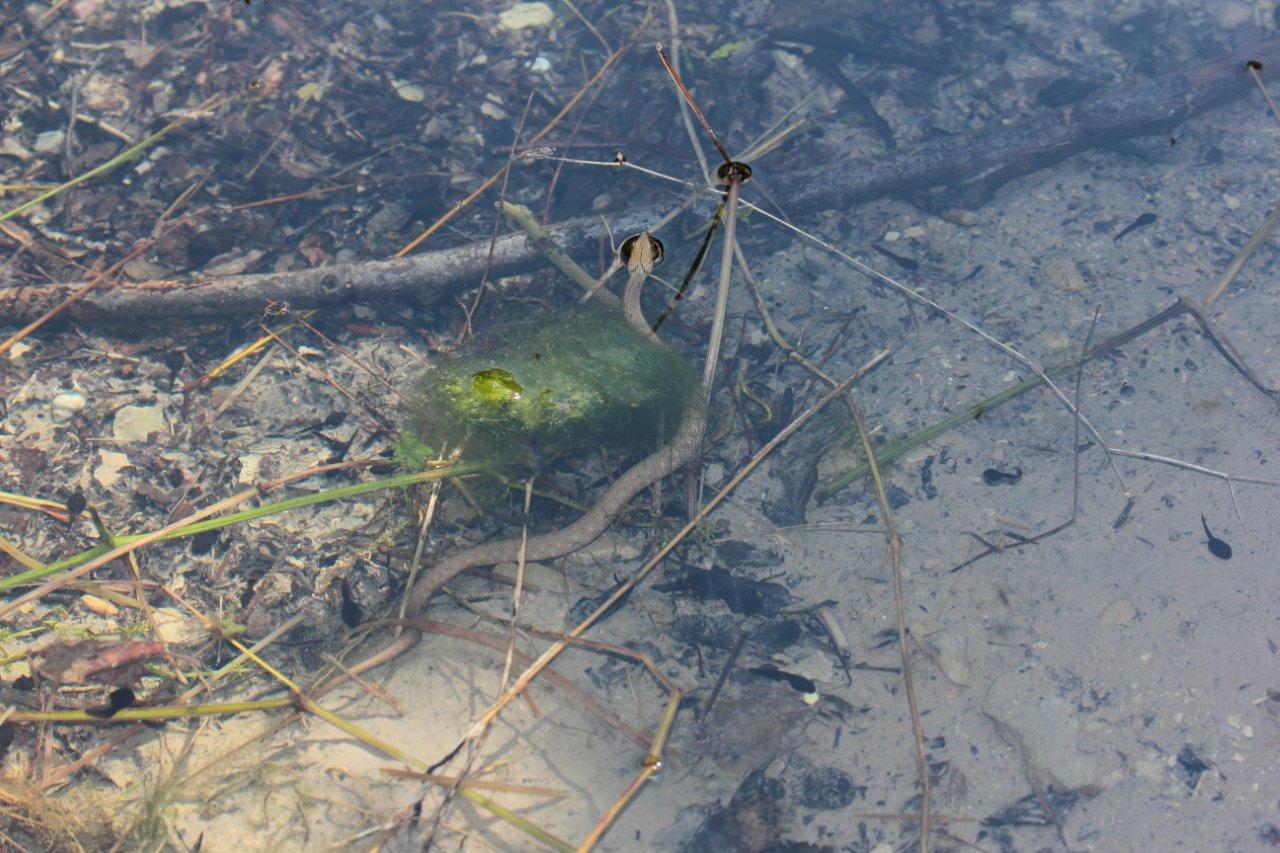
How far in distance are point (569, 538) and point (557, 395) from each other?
57cm

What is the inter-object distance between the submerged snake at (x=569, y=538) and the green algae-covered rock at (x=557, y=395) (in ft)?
0.29

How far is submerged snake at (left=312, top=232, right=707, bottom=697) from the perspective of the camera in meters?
2.55

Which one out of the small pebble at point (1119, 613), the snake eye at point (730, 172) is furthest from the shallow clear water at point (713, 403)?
the snake eye at point (730, 172)

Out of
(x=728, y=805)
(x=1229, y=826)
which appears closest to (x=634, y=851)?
(x=728, y=805)

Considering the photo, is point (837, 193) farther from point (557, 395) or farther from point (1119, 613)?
A: point (1119, 613)

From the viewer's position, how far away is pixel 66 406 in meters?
3.06

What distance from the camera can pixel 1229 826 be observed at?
2.11m

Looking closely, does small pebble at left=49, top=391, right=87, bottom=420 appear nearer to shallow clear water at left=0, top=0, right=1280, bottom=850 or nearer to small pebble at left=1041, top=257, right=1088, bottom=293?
shallow clear water at left=0, top=0, right=1280, bottom=850

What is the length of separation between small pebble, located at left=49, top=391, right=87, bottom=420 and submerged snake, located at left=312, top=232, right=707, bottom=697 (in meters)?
1.65

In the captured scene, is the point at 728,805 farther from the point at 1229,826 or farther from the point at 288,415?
the point at 288,415

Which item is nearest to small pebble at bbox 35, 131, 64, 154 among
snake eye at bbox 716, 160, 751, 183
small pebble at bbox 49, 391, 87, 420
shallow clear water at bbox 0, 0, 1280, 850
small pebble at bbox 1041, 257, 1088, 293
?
shallow clear water at bbox 0, 0, 1280, 850

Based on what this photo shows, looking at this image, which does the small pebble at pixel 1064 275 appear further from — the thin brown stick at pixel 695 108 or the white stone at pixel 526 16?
the white stone at pixel 526 16

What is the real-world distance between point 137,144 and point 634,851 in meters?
4.05

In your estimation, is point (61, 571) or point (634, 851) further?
point (61, 571)
